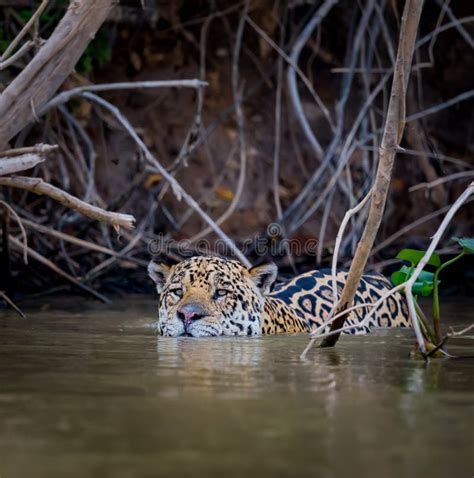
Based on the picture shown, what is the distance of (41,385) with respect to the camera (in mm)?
4203

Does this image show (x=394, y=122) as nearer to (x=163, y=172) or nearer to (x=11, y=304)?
(x=163, y=172)

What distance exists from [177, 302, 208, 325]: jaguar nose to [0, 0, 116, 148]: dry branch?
125 centimetres

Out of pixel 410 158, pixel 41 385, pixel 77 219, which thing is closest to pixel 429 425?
pixel 41 385

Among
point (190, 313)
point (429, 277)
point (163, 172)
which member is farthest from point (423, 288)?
point (163, 172)

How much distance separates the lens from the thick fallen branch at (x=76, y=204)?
5.70m

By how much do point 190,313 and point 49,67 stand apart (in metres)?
1.49

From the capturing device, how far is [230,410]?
3.66 m

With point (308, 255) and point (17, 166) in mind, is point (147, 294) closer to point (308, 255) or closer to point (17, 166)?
point (308, 255)

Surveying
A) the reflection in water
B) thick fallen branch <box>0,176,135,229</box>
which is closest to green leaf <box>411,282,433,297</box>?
the reflection in water

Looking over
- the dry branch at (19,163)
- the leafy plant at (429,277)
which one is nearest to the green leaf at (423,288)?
the leafy plant at (429,277)

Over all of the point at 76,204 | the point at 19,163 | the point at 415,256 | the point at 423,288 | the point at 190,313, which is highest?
the point at 19,163

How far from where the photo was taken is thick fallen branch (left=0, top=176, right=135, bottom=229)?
570 cm

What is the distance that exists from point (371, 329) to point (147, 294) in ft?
9.70

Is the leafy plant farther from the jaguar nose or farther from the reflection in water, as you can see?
the jaguar nose
